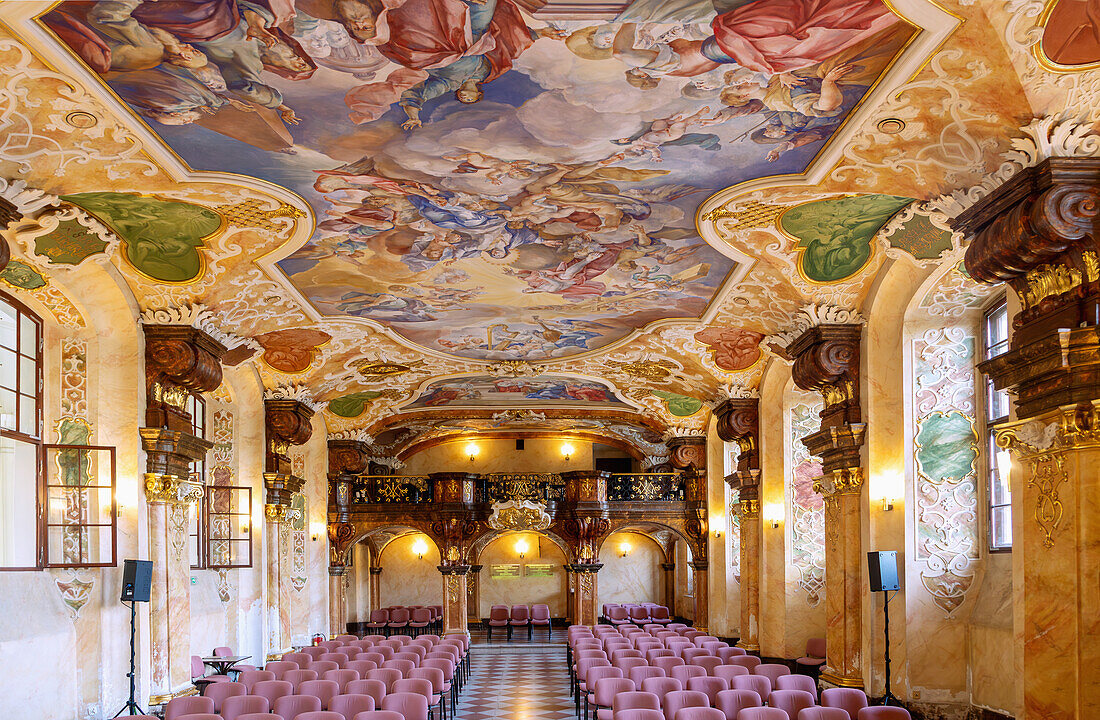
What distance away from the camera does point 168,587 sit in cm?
1312

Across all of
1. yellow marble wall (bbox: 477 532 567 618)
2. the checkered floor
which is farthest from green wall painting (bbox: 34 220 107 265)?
yellow marble wall (bbox: 477 532 567 618)

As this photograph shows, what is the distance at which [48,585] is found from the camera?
11344 millimetres

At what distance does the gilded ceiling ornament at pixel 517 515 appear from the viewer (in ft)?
93.7

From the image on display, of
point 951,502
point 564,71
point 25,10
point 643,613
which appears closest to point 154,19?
point 25,10

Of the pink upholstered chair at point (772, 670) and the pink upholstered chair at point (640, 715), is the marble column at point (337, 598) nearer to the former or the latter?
the pink upholstered chair at point (772, 670)

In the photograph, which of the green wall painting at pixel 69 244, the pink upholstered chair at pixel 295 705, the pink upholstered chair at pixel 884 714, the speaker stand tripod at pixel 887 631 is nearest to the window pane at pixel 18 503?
the green wall painting at pixel 69 244

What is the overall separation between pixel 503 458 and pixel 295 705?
23.7m

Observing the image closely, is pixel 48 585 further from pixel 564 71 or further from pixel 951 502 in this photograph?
pixel 951 502

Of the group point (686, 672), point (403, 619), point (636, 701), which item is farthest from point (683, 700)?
point (403, 619)

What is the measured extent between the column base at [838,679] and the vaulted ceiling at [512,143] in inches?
185

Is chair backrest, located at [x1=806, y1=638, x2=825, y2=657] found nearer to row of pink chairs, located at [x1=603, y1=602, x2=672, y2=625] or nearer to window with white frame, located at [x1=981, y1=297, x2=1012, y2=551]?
window with white frame, located at [x1=981, y1=297, x2=1012, y2=551]

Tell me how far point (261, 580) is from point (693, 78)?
50.1 feet

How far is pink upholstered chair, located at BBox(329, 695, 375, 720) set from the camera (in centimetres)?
1084

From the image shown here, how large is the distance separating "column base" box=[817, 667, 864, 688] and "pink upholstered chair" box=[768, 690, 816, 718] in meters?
2.25
